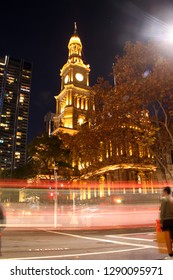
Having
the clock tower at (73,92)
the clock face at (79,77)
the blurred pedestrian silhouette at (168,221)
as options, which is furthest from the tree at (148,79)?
the clock face at (79,77)

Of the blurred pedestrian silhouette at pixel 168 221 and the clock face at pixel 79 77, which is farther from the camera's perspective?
the clock face at pixel 79 77

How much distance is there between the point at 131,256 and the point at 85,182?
165 feet

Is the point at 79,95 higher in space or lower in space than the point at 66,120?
higher

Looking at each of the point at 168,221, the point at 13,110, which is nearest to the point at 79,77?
the point at 13,110

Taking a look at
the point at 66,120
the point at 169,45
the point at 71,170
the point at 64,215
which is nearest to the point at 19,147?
the point at 66,120

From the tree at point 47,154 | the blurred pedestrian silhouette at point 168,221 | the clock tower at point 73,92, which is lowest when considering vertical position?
the blurred pedestrian silhouette at point 168,221

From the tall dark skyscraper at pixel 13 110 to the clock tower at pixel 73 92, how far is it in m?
72.0

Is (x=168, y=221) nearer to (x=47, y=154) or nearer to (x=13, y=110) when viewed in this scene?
(x=47, y=154)

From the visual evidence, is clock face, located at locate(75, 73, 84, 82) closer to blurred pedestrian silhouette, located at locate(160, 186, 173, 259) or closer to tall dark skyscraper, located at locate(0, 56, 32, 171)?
tall dark skyscraper, located at locate(0, 56, 32, 171)

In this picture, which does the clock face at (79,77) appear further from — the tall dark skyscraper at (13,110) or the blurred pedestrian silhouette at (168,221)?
the blurred pedestrian silhouette at (168,221)

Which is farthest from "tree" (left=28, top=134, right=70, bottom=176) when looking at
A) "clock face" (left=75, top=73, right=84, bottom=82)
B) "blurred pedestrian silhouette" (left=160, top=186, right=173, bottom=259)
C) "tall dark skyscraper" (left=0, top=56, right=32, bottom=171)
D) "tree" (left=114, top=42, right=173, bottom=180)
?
"tall dark skyscraper" (left=0, top=56, right=32, bottom=171)

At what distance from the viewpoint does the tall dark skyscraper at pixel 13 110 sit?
150500 millimetres
